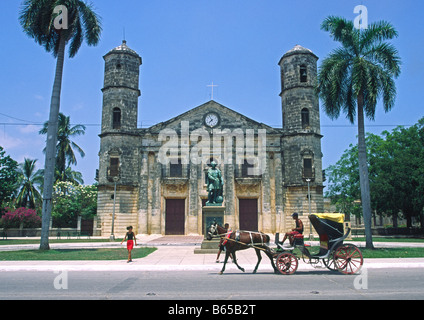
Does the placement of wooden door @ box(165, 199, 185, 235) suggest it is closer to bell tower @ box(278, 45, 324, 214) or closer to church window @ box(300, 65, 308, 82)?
bell tower @ box(278, 45, 324, 214)

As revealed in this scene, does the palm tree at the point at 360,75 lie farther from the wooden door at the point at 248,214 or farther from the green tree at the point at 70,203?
the green tree at the point at 70,203

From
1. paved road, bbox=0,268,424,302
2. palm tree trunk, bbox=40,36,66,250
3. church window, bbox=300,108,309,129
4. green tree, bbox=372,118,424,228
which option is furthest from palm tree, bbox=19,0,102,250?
green tree, bbox=372,118,424,228

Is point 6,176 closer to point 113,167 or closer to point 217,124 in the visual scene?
point 113,167

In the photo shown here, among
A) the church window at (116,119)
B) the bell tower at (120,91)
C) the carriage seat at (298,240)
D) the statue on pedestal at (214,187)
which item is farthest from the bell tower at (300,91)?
the carriage seat at (298,240)

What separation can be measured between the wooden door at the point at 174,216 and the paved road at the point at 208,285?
22535 millimetres

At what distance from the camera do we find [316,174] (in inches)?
1330

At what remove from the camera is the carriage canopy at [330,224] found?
11.0 m

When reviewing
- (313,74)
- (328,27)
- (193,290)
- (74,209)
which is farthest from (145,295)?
(74,209)

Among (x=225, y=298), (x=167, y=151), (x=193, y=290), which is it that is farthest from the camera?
(x=167, y=151)

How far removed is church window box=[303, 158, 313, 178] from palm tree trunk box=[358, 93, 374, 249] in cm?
1410

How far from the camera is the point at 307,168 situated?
3391cm

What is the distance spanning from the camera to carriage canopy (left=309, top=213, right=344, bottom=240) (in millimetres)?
11008

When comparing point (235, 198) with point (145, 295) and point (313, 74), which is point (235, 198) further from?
point (145, 295)
